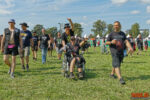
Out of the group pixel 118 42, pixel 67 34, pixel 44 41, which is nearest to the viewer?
pixel 118 42

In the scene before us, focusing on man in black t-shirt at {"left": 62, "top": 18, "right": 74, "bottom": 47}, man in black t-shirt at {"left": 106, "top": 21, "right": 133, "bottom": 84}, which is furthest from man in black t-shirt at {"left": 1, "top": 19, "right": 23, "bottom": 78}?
man in black t-shirt at {"left": 106, "top": 21, "right": 133, "bottom": 84}

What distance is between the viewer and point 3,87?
5.20 m

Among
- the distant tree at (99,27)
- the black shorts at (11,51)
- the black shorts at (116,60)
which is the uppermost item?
the distant tree at (99,27)

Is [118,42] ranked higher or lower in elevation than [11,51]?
higher

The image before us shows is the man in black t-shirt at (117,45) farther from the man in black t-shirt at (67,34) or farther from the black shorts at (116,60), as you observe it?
the man in black t-shirt at (67,34)

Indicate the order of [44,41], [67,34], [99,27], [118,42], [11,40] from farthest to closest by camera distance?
[99,27]
[44,41]
[67,34]
[11,40]
[118,42]

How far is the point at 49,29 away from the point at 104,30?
120 ft

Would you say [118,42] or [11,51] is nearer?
[118,42]

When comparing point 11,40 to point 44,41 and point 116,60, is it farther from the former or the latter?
point 44,41

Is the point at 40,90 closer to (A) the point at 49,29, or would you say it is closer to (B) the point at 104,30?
(A) the point at 49,29

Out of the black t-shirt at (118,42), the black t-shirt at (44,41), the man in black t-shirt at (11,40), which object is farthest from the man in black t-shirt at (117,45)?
the black t-shirt at (44,41)

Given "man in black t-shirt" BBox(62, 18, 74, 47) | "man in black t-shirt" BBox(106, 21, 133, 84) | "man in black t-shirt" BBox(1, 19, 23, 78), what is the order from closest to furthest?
"man in black t-shirt" BBox(106, 21, 133, 84) < "man in black t-shirt" BBox(1, 19, 23, 78) < "man in black t-shirt" BBox(62, 18, 74, 47)

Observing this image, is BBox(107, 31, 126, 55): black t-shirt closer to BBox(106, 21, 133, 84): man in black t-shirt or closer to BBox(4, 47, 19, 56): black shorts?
BBox(106, 21, 133, 84): man in black t-shirt

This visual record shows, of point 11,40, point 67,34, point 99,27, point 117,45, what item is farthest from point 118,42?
point 99,27
